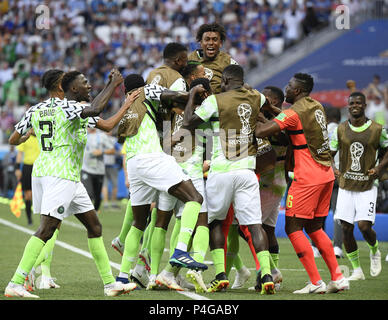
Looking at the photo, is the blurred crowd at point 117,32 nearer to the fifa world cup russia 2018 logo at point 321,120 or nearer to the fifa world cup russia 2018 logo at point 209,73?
the fifa world cup russia 2018 logo at point 209,73

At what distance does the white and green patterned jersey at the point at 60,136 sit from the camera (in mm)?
8188

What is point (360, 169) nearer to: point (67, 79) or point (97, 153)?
point (67, 79)

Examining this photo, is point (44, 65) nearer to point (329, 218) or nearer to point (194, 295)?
point (329, 218)

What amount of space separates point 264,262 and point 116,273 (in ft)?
8.57

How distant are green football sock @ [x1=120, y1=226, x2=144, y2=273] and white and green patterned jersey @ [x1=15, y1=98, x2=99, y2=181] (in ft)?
3.35

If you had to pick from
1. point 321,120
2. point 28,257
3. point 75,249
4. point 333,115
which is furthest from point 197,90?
point 75,249

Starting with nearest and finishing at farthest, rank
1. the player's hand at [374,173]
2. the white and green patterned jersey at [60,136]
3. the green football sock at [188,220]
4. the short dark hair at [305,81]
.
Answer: the white and green patterned jersey at [60,136], the green football sock at [188,220], the short dark hair at [305,81], the player's hand at [374,173]

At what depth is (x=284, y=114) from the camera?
28.9 feet

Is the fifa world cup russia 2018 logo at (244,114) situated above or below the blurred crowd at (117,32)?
below

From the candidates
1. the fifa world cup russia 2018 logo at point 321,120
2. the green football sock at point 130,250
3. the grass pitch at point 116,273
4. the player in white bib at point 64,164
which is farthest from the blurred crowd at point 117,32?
the player in white bib at point 64,164

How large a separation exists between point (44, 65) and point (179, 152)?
21.7 m

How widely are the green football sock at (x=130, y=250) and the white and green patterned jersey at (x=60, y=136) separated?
102cm

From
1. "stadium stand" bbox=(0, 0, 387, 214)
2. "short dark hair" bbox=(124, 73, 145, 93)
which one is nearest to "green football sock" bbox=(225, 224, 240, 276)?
"short dark hair" bbox=(124, 73, 145, 93)

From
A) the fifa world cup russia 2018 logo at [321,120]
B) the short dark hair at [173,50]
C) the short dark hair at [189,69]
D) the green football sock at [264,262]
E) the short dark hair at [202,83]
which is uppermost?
the short dark hair at [173,50]
